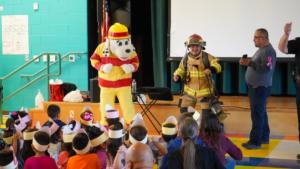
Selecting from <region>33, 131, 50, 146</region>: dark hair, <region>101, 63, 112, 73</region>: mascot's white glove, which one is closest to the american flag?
<region>101, 63, 112, 73</region>: mascot's white glove

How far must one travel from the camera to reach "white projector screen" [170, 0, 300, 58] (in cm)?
743

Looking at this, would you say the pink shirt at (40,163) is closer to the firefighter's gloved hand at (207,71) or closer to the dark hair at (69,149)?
the dark hair at (69,149)

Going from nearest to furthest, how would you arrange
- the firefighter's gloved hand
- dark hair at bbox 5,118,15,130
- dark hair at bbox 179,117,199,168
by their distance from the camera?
1. dark hair at bbox 179,117,199,168
2. dark hair at bbox 5,118,15,130
3. the firefighter's gloved hand

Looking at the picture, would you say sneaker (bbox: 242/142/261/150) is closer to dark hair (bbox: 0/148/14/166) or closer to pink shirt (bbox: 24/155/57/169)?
pink shirt (bbox: 24/155/57/169)

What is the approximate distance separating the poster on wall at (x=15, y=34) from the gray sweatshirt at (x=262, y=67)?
5.42 m

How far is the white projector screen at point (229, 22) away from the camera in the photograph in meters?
7.43

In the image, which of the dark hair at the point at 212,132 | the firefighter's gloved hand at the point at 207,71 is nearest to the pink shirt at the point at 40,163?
the dark hair at the point at 212,132

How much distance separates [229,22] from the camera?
25.4 ft

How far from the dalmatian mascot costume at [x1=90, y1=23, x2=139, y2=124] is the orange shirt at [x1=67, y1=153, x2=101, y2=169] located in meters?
2.75

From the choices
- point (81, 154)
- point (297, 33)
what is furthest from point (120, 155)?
point (297, 33)

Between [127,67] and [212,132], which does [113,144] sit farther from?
[127,67]

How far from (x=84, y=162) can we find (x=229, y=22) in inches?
191

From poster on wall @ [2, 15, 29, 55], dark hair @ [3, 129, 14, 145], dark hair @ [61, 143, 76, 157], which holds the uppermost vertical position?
poster on wall @ [2, 15, 29, 55]

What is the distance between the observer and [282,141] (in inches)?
247
